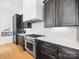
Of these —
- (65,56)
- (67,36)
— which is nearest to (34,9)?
(67,36)

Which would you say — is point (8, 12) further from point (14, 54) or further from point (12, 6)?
point (14, 54)

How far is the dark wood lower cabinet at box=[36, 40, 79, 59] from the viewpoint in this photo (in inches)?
69.0

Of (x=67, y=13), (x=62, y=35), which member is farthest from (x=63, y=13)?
(x=62, y=35)

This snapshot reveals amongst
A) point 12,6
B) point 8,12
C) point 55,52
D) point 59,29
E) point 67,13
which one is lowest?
point 55,52

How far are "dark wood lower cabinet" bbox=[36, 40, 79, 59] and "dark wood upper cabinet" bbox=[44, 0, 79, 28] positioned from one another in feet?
1.84

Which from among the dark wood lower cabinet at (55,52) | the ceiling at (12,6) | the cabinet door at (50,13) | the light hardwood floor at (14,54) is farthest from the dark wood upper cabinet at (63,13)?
the ceiling at (12,6)

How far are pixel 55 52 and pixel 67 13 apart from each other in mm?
860

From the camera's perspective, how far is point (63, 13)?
2531mm

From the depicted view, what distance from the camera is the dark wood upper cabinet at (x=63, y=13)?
85.3 inches

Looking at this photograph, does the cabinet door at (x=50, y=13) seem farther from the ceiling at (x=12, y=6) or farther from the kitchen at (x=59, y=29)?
the ceiling at (x=12, y=6)

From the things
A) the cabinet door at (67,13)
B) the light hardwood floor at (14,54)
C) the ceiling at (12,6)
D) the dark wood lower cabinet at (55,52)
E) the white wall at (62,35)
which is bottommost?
the light hardwood floor at (14,54)

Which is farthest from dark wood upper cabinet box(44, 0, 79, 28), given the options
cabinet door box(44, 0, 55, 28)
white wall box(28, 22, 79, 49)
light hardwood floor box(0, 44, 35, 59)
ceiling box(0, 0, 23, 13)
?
ceiling box(0, 0, 23, 13)

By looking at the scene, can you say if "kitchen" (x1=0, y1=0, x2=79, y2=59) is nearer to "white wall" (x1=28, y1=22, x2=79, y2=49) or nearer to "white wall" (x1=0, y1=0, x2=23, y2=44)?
"white wall" (x1=28, y1=22, x2=79, y2=49)

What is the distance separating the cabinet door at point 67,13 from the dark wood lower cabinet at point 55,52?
56 centimetres
